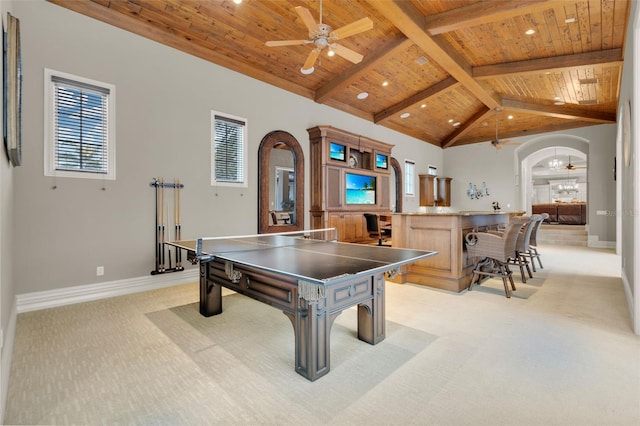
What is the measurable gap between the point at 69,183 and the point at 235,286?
2.67 meters

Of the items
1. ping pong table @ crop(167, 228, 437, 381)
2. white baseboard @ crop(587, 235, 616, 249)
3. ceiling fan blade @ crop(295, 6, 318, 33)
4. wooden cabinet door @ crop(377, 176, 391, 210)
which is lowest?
white baseboard @ crop(587, 235, 616, 249)

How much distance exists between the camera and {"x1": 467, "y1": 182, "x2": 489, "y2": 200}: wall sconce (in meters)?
10.5

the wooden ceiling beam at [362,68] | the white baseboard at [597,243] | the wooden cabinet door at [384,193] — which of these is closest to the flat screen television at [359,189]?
the wooden cabinet door at [384,193]

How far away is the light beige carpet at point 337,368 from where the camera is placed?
1631 mm

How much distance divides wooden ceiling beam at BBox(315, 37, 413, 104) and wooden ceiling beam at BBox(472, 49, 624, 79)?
80.5 inches

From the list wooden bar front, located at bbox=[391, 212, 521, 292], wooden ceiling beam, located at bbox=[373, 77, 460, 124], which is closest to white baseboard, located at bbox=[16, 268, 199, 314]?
wooden bar front, located at bbox=[391, 212, 521, 292]

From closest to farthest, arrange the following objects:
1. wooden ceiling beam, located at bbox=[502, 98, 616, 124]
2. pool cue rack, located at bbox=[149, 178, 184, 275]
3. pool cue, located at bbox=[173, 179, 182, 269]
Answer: pool cue rack, located at bbox=[149, 178, 184, 275] → pool cue, located at bbox=[173, 179, 182, 269] → wooden ceiling beam, located at bbox=[502, 98, 616, 124]

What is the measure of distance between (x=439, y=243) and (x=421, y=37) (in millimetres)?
3196

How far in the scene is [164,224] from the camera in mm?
4336

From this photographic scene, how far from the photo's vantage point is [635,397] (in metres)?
1.75

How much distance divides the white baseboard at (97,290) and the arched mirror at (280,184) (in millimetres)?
1588

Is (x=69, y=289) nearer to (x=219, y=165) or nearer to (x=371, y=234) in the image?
(x=219, y=165)

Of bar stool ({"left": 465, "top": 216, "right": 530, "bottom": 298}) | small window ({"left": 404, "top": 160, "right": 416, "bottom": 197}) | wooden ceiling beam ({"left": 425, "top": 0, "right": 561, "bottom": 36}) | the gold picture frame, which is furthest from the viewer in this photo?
small window ({"left": 404, "top": 160, "right": 416, "bottom": 197})

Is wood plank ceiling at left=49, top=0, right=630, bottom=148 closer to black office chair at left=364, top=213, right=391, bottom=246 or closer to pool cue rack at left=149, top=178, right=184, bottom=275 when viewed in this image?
pool cue rack at left=149, top=178, right=184, bottom=275
